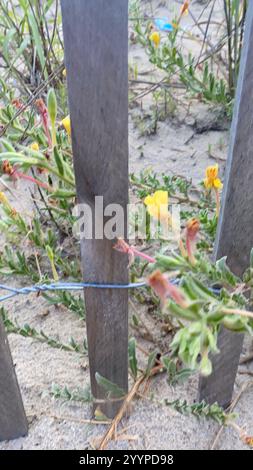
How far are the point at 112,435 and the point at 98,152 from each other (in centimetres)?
81

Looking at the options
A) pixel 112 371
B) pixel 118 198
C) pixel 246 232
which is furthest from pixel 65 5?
pixel 112 371

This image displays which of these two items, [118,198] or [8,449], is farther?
[8,449]

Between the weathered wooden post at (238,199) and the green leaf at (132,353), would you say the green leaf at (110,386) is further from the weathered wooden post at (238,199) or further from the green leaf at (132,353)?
the weathered wooden post at (238,199)

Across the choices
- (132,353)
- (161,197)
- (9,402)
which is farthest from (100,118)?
(9,402)

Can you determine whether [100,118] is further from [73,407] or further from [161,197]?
[73,407]

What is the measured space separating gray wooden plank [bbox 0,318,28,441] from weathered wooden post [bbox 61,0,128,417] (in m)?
0.22

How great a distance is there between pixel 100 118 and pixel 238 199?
1.04ft

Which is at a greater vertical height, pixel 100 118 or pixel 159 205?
pixel 100 118

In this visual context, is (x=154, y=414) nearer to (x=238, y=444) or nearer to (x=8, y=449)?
(x=238, y=444)

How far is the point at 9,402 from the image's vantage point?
51.1 inches

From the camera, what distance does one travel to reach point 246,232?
3.40 ft

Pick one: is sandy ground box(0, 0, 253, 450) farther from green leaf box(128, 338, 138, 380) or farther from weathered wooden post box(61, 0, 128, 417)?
weathered wooden post box(61, 0, 128, 417)

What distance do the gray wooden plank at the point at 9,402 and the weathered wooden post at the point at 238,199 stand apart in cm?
47

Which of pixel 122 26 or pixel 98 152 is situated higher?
pixel 122 26
